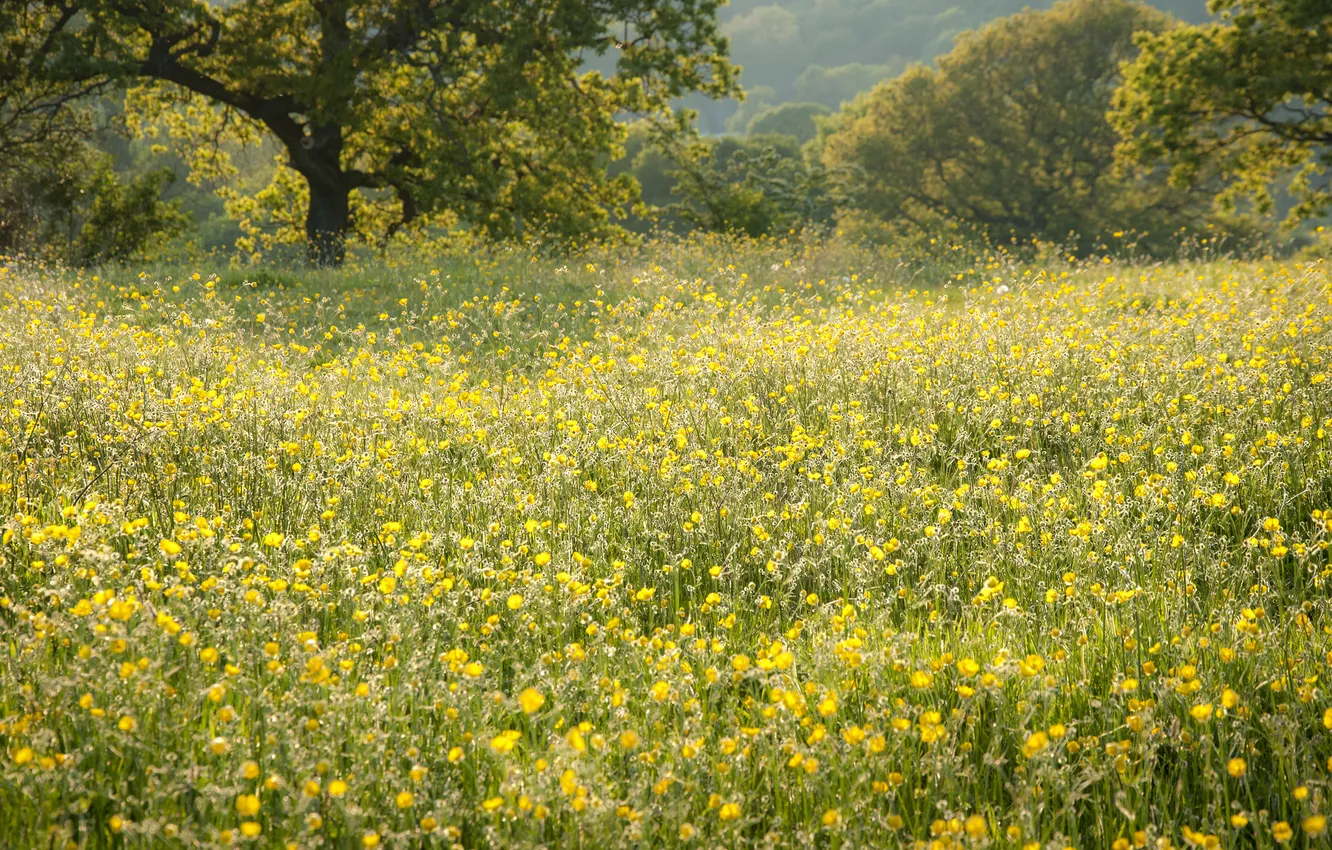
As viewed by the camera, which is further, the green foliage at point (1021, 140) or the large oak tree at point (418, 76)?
the green foliage at point (1021, 140)

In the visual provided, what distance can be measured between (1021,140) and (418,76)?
29001 millimetres

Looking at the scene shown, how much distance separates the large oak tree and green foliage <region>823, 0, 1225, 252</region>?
22.3 metres

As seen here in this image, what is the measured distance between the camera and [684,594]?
10.9ft

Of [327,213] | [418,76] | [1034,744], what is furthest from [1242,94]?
[1034,744]

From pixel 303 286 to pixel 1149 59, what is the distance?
1759 centimetres

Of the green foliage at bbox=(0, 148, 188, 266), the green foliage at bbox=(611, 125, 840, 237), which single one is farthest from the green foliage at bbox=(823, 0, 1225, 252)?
the green foliage at bbox=(0, 148, 188, 266)

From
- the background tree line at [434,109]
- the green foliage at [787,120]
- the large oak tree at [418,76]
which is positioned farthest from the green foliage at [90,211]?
the green foliage at [787,120]

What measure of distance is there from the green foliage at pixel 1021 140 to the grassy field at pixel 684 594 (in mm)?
32370

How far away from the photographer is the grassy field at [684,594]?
201 cm

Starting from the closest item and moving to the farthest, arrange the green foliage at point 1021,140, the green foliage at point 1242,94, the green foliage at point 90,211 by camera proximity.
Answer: the green foliage at point 1242,94
the green foliage at point 90,211
the green foliage at point 1021,140

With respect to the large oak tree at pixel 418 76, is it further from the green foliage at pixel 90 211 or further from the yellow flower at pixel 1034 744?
the yellow flower at pixel 1034 744

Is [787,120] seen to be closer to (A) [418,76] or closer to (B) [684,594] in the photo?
(A) [418,76]

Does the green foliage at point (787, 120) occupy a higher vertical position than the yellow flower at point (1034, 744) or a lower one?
higher

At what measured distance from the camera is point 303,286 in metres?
10.7
